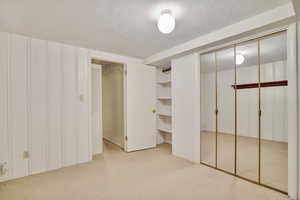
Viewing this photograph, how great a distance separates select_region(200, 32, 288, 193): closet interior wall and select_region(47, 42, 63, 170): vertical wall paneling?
2792mm

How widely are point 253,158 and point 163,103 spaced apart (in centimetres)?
245

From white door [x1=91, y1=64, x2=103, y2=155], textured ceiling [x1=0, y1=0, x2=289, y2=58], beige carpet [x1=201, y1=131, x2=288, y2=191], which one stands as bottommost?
beige carpet [x1=201, y1=131, x2=288, y2=191]

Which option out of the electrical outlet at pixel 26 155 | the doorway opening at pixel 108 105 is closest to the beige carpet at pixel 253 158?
the doorway opening at pixel 108 105

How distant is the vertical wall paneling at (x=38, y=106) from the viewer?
2512mm

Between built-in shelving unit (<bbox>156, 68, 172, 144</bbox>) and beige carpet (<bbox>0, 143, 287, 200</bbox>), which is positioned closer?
beige carpet (<bbox>0, 143, 287, 200</bbox>)

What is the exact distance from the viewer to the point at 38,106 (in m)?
2.57

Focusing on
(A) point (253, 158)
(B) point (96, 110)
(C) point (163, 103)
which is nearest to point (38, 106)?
(B) point (96, 110)

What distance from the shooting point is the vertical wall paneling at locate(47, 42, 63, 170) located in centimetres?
267

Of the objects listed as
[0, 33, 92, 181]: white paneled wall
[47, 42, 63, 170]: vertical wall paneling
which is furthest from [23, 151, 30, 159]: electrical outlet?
[47, 42, 63, 170]: vertical wall paneling

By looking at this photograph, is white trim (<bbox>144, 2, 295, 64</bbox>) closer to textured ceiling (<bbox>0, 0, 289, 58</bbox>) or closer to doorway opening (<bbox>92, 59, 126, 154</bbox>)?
textured ceiling (<bbox>0, 0, 289, 58</bbox>)

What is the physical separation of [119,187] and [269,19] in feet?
9.71

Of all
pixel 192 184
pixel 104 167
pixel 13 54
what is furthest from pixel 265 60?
pixel 13 54

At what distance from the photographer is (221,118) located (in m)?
2.92

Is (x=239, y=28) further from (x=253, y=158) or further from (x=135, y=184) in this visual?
(x=135, y=184)
